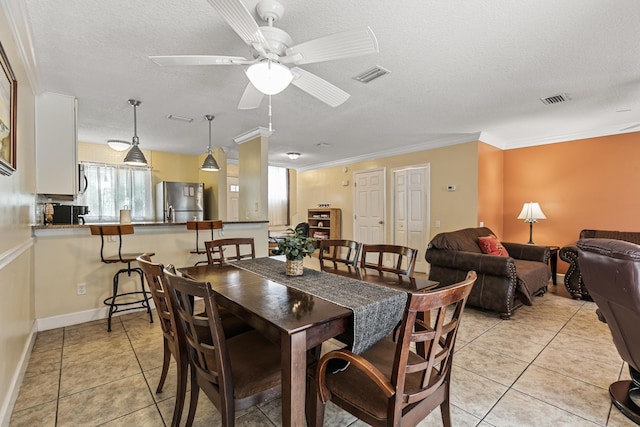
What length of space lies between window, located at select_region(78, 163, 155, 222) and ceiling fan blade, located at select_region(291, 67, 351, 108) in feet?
16.5

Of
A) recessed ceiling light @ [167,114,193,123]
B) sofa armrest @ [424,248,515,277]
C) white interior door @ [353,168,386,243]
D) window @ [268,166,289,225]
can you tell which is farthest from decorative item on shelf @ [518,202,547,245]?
window @ [268,166,289,225]

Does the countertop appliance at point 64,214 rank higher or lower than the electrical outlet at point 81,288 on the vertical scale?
higher

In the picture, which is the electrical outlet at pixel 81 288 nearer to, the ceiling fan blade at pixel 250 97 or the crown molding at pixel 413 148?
the ceiling fan blade at pixel 250 97

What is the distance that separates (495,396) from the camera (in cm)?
199

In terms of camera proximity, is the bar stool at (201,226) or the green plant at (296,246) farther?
the bar stool at (201,226)

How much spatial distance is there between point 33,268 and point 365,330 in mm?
3393

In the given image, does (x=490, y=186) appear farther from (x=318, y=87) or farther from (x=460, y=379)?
(x=318, y=87)

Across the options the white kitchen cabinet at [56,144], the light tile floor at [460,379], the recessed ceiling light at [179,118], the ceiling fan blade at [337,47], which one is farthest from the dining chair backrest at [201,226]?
the ceiling fan blade at [337,47]

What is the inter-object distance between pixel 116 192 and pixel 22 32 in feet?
13.9

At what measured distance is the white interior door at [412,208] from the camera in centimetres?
564

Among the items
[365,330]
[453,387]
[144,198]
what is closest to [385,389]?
[365,330]

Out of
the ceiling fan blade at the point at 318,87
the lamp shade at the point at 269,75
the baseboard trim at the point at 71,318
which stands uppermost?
the ceiling fan blade at the point at 318,87

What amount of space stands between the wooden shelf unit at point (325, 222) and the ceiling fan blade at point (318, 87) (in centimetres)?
506

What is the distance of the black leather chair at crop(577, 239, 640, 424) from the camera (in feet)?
4.95
